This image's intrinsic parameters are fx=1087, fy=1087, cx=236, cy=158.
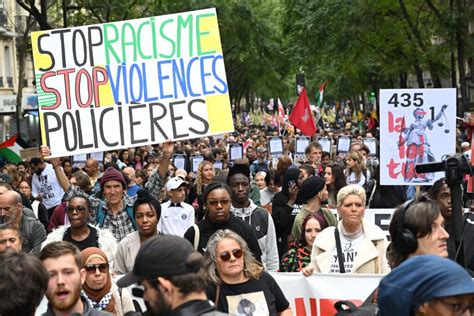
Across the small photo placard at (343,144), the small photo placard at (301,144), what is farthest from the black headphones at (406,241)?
the small photo placard at (343,144)

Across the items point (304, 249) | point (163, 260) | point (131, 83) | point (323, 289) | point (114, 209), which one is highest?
point (131, 83)

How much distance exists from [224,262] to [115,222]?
3.49 metres

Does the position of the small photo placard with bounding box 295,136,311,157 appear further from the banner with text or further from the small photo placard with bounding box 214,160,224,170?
the banner with text

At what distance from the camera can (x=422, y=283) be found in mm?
3652

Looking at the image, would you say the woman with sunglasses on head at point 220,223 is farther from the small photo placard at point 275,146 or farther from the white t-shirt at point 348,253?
the small photo placard at point 275,146

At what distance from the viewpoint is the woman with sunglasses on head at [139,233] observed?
27.9ft

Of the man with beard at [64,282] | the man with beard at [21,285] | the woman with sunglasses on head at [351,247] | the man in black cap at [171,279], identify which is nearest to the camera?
the man in black cap at [171,279]

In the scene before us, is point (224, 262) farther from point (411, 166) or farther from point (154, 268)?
point (411, 166)

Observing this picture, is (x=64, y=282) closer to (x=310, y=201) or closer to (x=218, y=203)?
(x=218, y=203)

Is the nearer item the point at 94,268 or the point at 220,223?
the point at 94,268

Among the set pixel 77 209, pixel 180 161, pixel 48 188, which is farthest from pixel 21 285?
pixel 180 161

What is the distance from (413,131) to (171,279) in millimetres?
7701

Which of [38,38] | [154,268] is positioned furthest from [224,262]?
[38,38]

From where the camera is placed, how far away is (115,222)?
9.86 m
